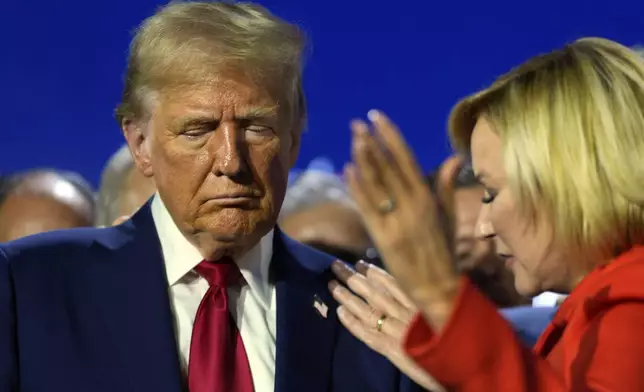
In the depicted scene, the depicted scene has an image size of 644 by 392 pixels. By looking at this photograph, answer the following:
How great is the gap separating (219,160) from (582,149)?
454 mm

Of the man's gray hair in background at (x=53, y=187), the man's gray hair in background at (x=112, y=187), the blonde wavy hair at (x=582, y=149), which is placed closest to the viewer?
the blonde wavy hair at (x=582, y=149)

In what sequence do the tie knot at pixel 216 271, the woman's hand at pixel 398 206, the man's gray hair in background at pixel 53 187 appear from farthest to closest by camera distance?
1. the man's gray hair in background at pixel 53 187
2. the tie knot at pixel 216 271
3. the woman's hand at pixel 398 206

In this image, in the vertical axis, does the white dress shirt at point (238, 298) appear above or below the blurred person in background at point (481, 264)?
above

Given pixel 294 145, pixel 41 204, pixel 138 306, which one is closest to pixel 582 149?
pixel 294 145

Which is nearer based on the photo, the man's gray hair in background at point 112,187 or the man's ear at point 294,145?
the man's ear at point 294,145

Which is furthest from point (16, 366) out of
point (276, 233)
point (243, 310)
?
point (276, 233)

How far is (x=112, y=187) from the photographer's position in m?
2.39

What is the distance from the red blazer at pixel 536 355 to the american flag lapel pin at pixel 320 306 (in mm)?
392

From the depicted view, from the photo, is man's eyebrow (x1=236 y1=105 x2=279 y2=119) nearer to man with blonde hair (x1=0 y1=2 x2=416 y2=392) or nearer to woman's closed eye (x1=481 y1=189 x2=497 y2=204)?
man with blonde hair (x1=0 y1=2 x2=416 y2=392)

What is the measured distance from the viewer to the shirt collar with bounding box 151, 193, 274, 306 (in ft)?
4.61

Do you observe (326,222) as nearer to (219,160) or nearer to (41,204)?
(41,204)

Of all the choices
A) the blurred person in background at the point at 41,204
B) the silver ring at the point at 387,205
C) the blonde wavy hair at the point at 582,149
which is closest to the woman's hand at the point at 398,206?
the silver ring at the point at 387,205

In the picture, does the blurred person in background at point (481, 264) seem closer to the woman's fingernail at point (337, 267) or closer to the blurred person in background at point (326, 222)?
the blurred person in background at point (326, 222)

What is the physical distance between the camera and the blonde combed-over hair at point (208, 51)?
1380mm
